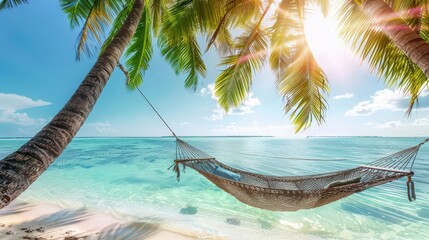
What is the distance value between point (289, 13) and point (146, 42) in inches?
67.8

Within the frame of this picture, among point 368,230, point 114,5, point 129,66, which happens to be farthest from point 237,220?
point 114,5

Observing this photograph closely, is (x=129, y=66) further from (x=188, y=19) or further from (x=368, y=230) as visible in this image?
(x=368, y=230)

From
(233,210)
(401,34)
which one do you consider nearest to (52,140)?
(401,34)

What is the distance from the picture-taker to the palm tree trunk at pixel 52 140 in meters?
0.61

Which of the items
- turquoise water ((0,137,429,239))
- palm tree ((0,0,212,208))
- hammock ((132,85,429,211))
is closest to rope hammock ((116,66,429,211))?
hammock ((132,85,429,211))

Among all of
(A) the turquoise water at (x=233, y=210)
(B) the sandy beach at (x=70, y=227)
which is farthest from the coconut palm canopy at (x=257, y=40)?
(B) the sandy beach at (x=70, y=227)

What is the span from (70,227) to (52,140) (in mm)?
3209

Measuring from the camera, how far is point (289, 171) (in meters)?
8.98

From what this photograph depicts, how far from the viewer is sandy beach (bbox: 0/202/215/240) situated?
2.83 metres

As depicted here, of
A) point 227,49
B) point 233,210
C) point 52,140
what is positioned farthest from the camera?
point 233,210

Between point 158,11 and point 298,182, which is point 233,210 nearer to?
point 298,182

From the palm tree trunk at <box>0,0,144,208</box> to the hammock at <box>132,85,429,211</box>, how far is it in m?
0.80

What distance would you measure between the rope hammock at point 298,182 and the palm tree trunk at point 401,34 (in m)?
0.74

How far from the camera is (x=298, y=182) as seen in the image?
2637mm
